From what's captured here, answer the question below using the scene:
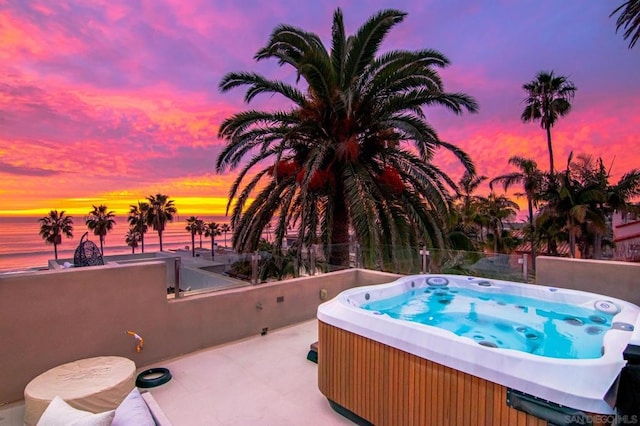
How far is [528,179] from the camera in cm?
1741

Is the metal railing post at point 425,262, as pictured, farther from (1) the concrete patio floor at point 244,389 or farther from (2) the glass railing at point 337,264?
(1) the concrete patio floor at point 244,389

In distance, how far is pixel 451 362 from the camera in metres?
2.43

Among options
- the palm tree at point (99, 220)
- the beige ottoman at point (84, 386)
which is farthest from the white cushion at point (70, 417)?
the palm tree at point (99, 220)

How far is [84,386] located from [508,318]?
16.4 ft

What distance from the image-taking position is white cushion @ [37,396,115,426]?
66.9 inches

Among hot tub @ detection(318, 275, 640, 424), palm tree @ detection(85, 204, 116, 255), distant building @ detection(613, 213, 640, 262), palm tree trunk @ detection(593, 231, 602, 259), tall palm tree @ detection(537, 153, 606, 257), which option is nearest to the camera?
hot tub @ detection(318, 275, 640, 424)

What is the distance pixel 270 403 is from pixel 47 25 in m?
8.08

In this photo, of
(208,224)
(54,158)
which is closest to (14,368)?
(54,158)

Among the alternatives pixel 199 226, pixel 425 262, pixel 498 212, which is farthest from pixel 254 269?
pixel 199 226

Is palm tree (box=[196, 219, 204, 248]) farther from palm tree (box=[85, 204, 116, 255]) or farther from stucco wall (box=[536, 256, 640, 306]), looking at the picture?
stucco wall (box=[536, 256, 640, 306])

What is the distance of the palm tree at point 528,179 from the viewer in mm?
16609

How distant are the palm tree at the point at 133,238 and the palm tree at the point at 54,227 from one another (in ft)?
17.8

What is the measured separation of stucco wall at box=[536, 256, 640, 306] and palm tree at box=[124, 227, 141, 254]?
36341 mm

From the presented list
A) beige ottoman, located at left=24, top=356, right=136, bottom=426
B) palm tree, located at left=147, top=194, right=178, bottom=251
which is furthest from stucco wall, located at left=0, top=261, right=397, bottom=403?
palm tree, located at left=147, top=194, right=178, bottom=251
